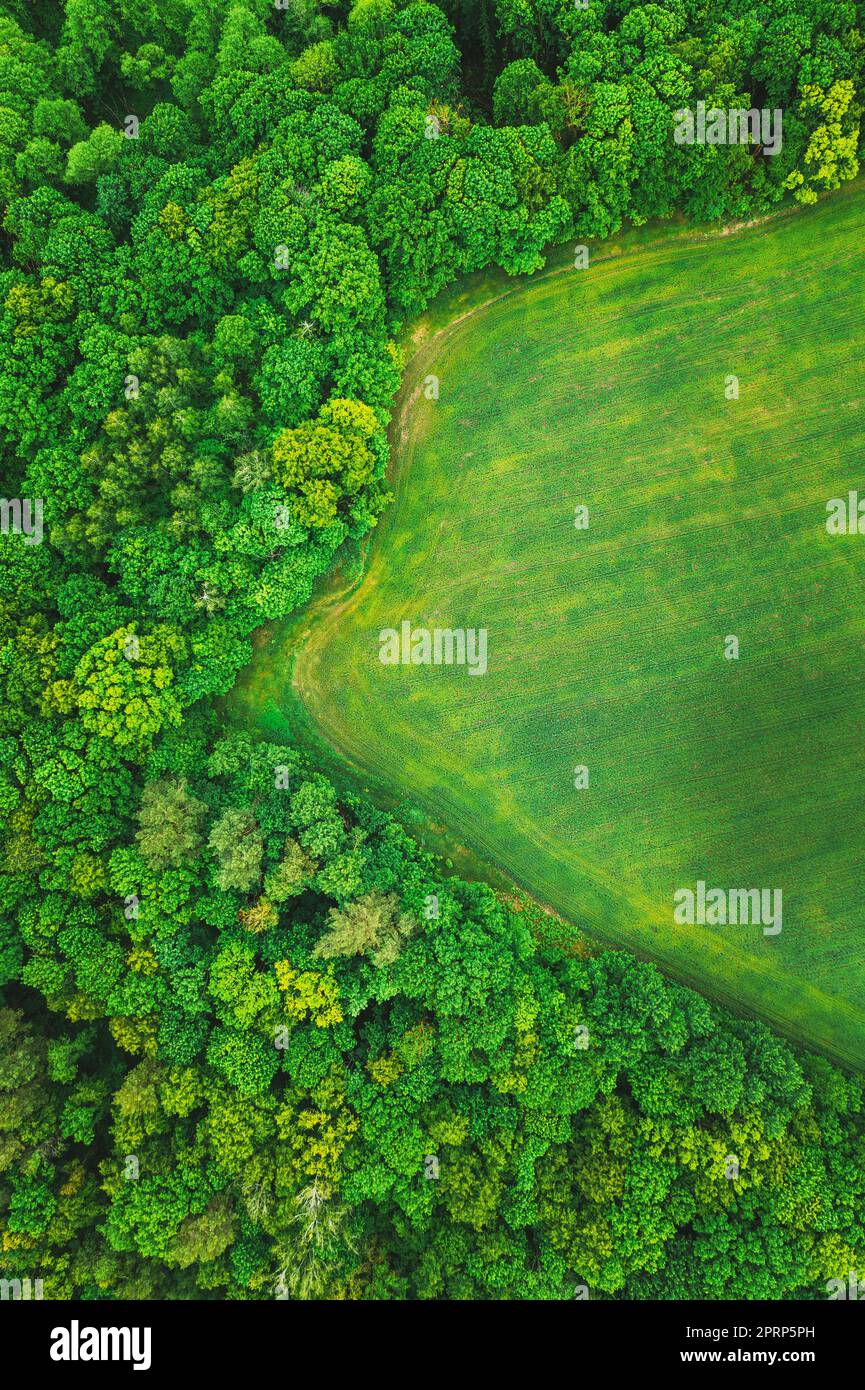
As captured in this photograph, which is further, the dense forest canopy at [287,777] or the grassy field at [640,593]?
the grassy field at [640,593]

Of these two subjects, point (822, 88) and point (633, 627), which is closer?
point (822, 88)

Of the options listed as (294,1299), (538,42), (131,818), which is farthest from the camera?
(538,42)

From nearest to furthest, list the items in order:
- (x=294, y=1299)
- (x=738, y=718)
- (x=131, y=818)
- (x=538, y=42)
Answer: (x=294, y=1299)
(x=131, y=818)
(x=538, y=42)
(x=738, y=718)

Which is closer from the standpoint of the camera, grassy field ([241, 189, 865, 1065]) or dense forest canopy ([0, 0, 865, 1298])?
dense forest canopy ([0, 0, 865, 1298])

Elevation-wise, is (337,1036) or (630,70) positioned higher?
(630,70)
